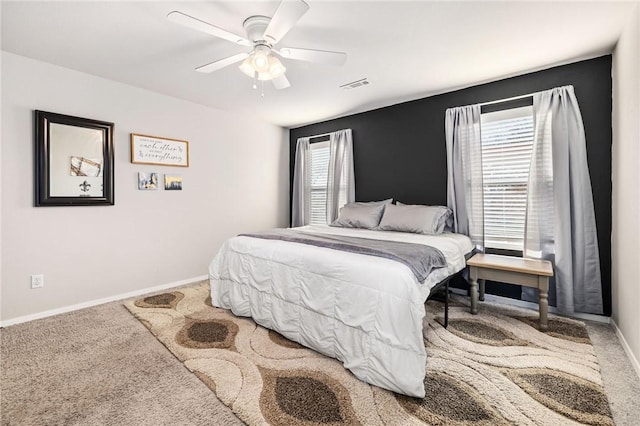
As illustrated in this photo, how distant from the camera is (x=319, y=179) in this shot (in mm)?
4844

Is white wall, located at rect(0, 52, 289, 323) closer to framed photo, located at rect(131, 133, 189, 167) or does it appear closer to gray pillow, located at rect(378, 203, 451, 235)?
framed photo, located at rect(131, 133, 189, 167)

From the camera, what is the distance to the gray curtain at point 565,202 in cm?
263

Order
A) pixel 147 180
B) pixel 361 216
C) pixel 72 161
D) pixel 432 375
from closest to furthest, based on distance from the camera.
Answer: pixel 432 375 → pixel 72 161 → pixel 147 180 → pixel 361 216

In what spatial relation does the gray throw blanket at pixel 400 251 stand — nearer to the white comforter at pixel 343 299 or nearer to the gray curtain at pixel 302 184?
the white comforter at pixel 343 299

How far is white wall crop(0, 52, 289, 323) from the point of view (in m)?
2.64

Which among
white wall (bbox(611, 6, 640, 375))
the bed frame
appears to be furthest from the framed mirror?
white wall (bbox(611, 6, 640, 375))

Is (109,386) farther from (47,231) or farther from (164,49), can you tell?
(164,49)

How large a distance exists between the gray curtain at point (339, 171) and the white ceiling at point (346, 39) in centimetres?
109

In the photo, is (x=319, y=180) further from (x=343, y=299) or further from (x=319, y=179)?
(x=343, y=299)

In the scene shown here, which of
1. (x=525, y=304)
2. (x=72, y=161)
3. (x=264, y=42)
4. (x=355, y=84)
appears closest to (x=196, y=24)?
(x=264, y=42)

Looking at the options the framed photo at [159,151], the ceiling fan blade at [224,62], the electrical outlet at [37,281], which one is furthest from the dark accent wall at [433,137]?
the electrical outlet at [37,281]

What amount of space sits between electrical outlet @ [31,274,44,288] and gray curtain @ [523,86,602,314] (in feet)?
15.7

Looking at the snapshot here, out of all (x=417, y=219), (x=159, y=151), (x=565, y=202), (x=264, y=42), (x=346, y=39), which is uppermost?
Result: (x=346, y=39)

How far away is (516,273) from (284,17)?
8.80ft
